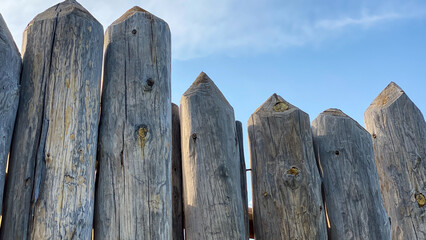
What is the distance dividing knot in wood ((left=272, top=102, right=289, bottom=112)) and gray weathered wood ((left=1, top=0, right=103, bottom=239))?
5.57ft

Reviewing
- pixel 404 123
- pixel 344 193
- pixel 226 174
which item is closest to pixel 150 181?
pixel 226 174

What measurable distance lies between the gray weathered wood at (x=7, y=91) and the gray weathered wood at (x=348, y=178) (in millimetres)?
2788

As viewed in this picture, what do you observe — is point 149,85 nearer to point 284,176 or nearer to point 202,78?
point 202,78

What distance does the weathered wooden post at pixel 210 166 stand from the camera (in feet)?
13.7

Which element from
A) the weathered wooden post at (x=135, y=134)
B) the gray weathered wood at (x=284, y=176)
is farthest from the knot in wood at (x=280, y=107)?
the weathered wooden post at (x=135, y=134)

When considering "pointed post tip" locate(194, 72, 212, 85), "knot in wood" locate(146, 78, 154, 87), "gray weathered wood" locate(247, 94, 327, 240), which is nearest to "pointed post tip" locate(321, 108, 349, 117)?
"gray weathered wood" locate(247, 94, 327, 240)

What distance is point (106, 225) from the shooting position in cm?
374

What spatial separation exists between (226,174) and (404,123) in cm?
227

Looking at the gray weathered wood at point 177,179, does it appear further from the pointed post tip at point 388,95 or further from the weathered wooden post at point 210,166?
the pointed post tip at point 388,95

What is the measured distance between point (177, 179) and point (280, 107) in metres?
1.19

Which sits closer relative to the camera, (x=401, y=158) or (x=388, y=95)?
(x=401, y=158)

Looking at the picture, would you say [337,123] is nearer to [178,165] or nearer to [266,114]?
[266,114]

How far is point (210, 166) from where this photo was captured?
4.31m

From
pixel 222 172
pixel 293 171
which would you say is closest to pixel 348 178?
pixel 293 171
